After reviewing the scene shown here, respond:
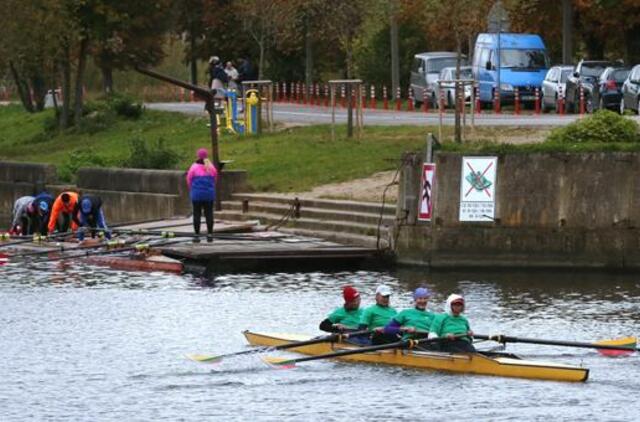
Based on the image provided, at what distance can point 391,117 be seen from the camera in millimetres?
57312

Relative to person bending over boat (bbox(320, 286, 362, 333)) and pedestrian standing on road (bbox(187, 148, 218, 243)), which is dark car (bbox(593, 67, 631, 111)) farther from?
person bending over boat (bbox(320, 286, 362, 333))

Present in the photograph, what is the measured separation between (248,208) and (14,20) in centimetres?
2173

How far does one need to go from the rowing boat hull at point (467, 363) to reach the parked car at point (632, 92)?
24103 mm

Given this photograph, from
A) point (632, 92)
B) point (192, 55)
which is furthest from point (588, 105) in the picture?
point (192, 55)

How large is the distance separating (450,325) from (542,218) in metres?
11.2

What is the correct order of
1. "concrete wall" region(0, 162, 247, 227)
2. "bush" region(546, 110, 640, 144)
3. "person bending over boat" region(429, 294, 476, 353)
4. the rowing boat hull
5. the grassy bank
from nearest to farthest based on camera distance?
1. the rowing boat hull
2. "person bending over boat" region(429, 294, 476, 353)
3. "bush" region(546, 110, 640, 144)
4. the grassy bank
5. "concrete wall" region(0, 162, 247, 227)

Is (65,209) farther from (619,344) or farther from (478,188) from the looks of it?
(619,344)

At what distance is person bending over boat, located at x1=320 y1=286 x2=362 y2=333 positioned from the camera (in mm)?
28375

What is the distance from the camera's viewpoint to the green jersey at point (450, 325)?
26.8 meters

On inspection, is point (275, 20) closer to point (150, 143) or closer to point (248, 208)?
point (150, 143)

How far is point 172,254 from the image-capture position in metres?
39.0

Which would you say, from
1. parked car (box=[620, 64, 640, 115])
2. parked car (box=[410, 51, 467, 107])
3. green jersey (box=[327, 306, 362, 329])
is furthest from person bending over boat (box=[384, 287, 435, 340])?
parked car (box=[410, 51, 467, 107])

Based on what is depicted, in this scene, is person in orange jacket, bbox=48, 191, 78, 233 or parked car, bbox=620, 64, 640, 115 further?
parked car, bbox=620, 64, 640, 115

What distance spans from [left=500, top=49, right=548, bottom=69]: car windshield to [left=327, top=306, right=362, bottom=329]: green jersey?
33397mm
